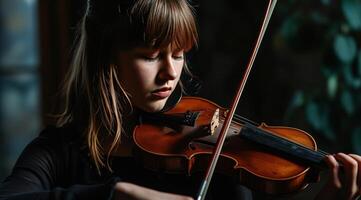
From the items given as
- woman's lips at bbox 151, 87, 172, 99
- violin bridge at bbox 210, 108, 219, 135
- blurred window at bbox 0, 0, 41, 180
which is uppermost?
woman's lips at bbox 151, 87, 172, 99

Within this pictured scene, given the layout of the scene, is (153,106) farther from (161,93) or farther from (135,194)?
(135,194)

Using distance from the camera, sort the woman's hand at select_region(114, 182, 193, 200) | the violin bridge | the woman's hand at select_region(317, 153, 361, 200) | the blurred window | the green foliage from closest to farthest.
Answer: the woman's hand at select_region(114, 182, 193, 200) → the woman's hand at select_region(317, 153, 361, 200) → the violin bridge → the green foliage → the blurred window

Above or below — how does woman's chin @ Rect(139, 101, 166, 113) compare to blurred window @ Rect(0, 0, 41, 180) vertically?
above

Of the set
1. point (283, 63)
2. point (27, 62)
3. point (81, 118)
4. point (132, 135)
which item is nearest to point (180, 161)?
point (132, 135)

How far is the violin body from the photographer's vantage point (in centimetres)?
85

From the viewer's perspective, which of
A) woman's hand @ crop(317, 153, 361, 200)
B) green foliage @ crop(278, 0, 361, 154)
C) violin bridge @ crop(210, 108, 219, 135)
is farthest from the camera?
green foliage @ crop(278, 0, 361, 154)

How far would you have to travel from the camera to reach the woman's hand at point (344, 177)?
84 cm

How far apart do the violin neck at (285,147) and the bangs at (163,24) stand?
0.55ft

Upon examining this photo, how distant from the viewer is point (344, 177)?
847 millimetres

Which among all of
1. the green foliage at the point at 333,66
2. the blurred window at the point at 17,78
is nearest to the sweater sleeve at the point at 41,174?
the green foliage at the point at 333,66

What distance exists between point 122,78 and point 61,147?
0.49 ft

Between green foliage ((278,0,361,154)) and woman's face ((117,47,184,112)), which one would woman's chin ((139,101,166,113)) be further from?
green foliage ((278,0,361,154))

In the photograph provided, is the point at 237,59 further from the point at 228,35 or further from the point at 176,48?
the point at 176,48

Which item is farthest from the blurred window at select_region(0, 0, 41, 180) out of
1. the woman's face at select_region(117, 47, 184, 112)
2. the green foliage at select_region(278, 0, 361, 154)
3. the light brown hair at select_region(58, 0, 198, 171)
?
the woman's face at select_region(117, 47, 184, 112)
